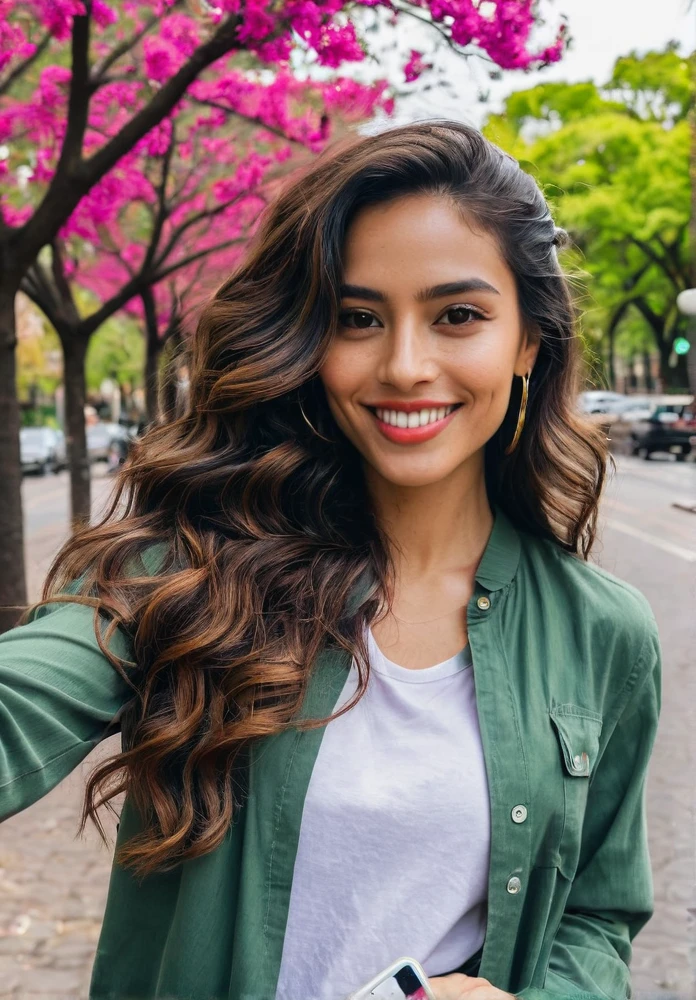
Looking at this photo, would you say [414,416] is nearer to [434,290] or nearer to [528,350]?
[434,290]

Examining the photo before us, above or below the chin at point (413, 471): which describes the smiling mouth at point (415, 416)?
above

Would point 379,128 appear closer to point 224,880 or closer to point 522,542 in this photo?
point 522,542

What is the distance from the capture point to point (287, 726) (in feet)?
5.59

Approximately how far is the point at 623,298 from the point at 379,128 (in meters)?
33.5

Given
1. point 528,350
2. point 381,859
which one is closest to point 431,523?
point 528,350

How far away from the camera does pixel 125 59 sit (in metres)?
8.47

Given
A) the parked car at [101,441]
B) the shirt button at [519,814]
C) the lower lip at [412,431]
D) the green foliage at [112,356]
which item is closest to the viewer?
the shirt button at [519,814]

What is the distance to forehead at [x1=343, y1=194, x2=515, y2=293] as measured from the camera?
5.74 feet

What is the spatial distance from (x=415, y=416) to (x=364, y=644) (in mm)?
387

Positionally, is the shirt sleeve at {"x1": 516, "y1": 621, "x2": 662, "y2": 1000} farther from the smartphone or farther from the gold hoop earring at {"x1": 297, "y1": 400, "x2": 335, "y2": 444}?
the gold hoop earring at {"x1": 297, "y1": 400, "x2": 335, "y2": 444}

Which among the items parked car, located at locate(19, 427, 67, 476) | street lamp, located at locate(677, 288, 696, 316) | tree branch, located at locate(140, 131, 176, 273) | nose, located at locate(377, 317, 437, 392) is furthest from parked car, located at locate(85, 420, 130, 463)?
nose, located at locate(377, 317, 437, 392)

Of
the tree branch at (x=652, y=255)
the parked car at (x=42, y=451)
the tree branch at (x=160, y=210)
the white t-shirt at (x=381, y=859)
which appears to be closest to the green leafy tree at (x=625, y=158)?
the tree branch at (x=652, y=255)

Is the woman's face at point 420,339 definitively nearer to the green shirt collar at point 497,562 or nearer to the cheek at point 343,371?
the cheek at point 343,371

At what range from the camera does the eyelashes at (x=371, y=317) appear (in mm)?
1761
